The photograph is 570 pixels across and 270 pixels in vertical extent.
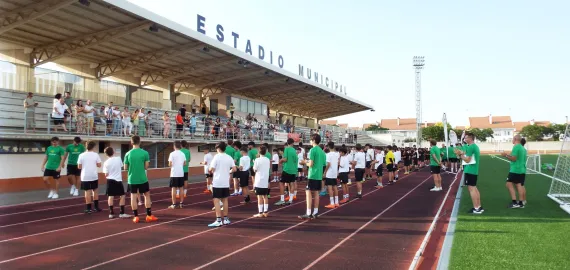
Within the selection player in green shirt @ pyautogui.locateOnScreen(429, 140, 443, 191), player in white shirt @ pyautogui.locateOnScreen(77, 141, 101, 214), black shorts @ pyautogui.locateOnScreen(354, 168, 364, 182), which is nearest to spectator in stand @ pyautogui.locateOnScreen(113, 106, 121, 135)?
player in white shirt @ pyautogui.locateOnScreen(77, 141, 101, 214)

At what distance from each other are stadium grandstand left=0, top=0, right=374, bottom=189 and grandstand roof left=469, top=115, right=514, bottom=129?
108366mm

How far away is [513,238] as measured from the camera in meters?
6.48

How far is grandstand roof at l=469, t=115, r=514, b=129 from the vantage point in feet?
401

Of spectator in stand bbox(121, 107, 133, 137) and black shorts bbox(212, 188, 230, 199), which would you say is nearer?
black shorts bbox(212, 188, 230, 199)

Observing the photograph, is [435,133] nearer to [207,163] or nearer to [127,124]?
[127,124]

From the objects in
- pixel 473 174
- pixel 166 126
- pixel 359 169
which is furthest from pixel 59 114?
pixel 473 174

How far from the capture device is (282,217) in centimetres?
948

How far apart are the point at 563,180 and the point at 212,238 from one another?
34.6 ft

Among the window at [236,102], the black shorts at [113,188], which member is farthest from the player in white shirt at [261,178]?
the window at [236,102]

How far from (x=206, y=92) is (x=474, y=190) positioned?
26.2m

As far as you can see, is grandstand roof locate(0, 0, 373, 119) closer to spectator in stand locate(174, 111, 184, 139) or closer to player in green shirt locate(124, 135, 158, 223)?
spectator in stand locate(174, 111, 184, 139)

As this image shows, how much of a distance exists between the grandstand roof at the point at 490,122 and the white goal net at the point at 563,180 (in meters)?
121

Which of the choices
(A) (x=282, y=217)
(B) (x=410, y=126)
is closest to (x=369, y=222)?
(A) (x=282, y=217)

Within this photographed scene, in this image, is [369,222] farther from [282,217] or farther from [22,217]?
[22,217]
